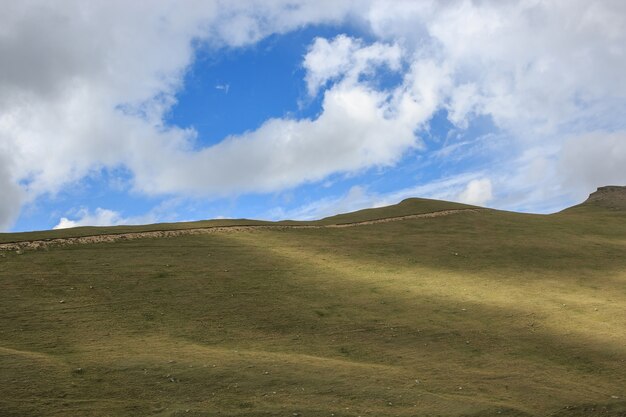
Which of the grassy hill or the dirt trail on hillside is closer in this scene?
the grassy hill

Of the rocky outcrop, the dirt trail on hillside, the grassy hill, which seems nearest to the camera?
the grassy hill

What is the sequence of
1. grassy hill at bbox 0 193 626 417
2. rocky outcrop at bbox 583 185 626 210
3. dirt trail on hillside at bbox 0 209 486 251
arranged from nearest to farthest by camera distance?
grassy hill at bbox 0 193 626 417 < dirt trail on hillside at bbox 0 209 486 251 < rocky outcrop at bbox 583 185 626 210

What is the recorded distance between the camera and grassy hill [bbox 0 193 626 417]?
55.2 ft

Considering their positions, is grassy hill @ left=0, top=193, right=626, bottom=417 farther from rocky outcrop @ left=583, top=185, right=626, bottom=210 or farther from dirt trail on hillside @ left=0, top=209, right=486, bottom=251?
rocky outcrop @ left=583, top=185, right=626, bottom=210

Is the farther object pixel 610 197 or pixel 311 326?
pixel 610 197

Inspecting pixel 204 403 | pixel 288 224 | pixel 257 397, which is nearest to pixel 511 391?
pixel 257 397

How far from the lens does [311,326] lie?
80.3 feet

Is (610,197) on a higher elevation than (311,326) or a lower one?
higher

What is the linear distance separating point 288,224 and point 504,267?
17.5m

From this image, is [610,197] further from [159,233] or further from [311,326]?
[311,326]

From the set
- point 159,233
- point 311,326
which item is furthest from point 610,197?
point 311,326

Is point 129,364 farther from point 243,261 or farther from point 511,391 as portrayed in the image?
point 243,261

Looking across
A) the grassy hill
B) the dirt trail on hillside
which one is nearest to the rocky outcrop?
the dirt trail on hillside

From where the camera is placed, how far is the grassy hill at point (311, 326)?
55.2 feet
